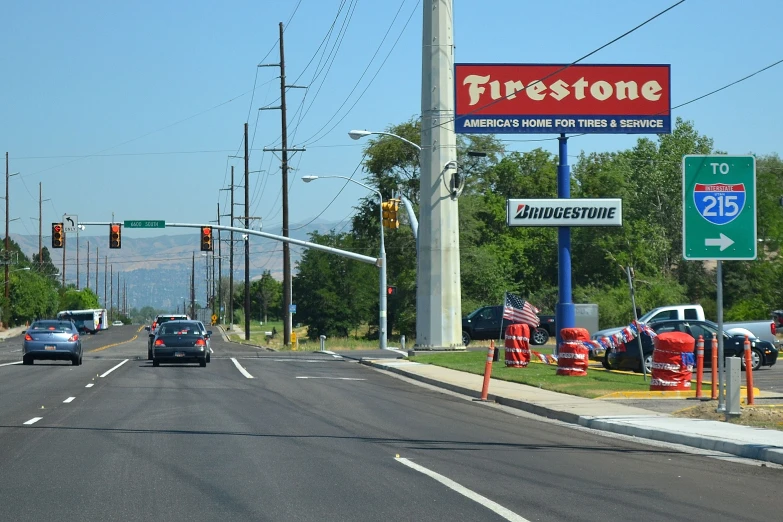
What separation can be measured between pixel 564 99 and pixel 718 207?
20.9 meters

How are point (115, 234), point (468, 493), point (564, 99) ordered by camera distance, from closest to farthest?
point (468, 493) < point (564, 99) < point (115, 234)

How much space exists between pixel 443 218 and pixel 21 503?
112 feet

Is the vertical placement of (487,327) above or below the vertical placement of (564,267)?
below

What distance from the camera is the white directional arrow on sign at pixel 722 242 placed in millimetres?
17234

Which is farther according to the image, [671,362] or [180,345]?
[180,345]

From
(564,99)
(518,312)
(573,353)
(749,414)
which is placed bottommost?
(749,414)

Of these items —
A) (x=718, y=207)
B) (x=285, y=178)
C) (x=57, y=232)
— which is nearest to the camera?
(x=718, y=207)

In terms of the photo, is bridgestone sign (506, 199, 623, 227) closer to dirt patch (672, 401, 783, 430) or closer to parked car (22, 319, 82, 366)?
parked car (22, 319, 82, 366)

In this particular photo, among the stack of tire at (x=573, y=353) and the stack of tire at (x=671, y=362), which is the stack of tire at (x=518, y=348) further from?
the stack of tire at (x=671, y=362)

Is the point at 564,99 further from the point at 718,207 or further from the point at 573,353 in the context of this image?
the point at 718,207

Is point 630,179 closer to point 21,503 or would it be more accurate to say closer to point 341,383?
point 341,383

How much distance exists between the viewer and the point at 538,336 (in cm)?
5288

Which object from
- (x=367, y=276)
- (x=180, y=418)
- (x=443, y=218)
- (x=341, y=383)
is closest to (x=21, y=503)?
(x=180, y=418)

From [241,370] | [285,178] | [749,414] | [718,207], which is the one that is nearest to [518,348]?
[241,370]
